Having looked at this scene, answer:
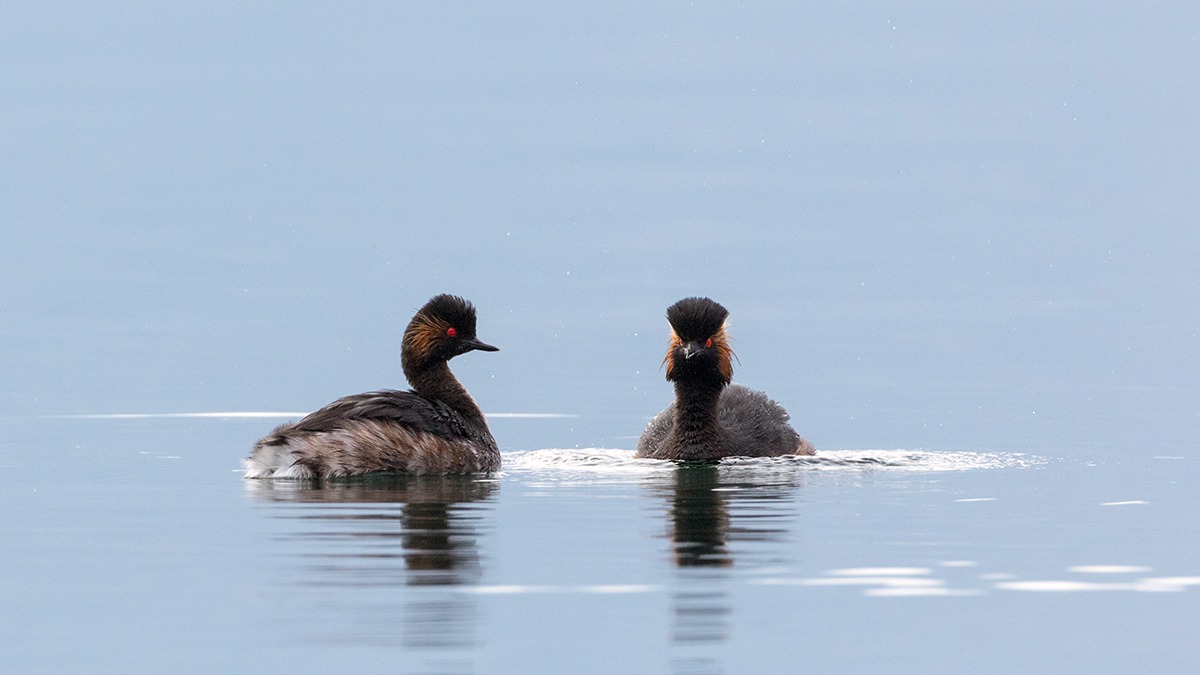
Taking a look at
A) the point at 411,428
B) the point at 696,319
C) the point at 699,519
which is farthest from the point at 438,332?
the point at 699,519

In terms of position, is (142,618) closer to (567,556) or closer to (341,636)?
(341,636)

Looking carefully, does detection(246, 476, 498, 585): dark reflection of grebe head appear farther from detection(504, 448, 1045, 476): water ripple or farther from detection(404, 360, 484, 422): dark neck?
detection(504, 448, 1045, 476): water ripple

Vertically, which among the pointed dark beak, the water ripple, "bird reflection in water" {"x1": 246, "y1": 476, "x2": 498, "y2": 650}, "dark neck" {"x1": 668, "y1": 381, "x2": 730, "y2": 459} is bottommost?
"bird reflection in water" {"x1": 246, "y1": 476, "x2": 498, "y2": 650}

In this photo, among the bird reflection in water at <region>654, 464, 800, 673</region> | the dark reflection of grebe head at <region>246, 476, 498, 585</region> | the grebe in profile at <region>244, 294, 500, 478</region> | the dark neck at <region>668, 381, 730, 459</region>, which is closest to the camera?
the bird reflection in water at <region>654, 464, 800, 673</region>

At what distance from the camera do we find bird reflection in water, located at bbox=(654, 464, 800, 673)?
8.18 m

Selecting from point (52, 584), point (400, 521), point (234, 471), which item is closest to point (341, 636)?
point (52, 584)

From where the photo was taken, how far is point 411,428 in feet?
47.6

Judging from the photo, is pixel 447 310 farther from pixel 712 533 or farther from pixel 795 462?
pixel 712 533

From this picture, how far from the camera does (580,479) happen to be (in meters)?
14.8

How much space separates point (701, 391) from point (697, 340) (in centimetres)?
45

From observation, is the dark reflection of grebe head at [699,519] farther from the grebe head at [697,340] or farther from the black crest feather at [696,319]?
the black crest feather at [696,319]

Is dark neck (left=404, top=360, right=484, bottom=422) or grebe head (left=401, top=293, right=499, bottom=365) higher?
grebe head (left=401, top=293, right=499, bottom=365)

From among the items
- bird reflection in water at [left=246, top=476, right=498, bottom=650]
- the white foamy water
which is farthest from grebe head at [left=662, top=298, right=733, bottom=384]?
bird reflection in water at [left=246, top=476, right=498, bottom=650]

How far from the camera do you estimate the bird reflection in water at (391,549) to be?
326 inches
